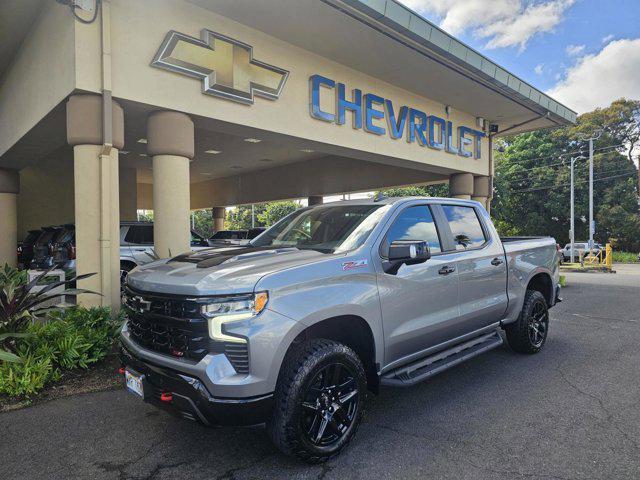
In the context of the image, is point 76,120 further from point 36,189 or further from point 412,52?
point 36,189

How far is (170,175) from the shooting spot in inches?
277

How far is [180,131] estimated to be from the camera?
698 centimetres

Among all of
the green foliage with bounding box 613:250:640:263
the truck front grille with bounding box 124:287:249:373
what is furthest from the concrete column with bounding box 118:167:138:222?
the green foliage with bounding box 613:250:640:263

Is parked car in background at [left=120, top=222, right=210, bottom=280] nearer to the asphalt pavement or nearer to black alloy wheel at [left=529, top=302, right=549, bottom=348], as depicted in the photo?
the asphalt pavement

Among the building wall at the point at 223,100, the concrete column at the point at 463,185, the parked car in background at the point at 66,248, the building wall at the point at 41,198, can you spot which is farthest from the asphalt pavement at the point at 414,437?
the building wall at the point at 41,198

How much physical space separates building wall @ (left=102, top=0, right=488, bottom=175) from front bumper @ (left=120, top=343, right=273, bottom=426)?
15.9 feet

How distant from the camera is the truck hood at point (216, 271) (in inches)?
109

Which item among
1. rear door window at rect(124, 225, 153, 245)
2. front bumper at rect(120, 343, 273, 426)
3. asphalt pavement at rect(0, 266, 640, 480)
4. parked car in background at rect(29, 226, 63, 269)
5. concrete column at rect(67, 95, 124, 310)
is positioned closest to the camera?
front bumper at rect(120, 343, 273, 426)

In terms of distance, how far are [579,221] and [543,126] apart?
26.9 meters

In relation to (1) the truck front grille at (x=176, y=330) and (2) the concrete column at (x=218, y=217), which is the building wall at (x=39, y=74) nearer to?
(1) the truck front grille at (x=176, y=330)

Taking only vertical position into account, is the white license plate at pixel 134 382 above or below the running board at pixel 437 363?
above

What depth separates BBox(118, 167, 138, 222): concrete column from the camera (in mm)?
16797

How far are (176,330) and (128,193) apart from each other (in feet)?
51.5

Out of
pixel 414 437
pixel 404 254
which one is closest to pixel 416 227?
pixel 404 254
